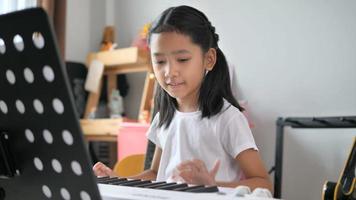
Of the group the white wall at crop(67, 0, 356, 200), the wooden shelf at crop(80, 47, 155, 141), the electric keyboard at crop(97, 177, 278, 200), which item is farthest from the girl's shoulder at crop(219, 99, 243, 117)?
the wooden shelf at crop(80, 47, 155, 141)

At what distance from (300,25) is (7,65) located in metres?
1.89

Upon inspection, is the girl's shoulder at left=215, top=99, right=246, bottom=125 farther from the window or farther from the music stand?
the window

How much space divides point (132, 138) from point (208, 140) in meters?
1.31

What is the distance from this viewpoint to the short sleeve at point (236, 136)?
0.93m

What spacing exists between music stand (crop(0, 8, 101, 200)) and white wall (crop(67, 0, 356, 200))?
1.77 metres

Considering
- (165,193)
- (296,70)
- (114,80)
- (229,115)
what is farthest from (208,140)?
(114,80)

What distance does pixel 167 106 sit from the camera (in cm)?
116

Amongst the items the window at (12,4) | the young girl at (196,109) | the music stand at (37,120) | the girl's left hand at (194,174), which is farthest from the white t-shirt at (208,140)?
the window at (12,4)

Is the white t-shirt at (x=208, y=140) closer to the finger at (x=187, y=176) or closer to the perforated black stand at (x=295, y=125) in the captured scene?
the finger at (x=187, y=176)

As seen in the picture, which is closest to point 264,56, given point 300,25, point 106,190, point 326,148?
point 300,25

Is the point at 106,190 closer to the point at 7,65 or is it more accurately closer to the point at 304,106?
the point at 7,65

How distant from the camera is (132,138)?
7.52ft

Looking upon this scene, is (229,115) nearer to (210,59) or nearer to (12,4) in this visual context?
(210,59)

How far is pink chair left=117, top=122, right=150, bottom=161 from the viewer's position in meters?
2.24
